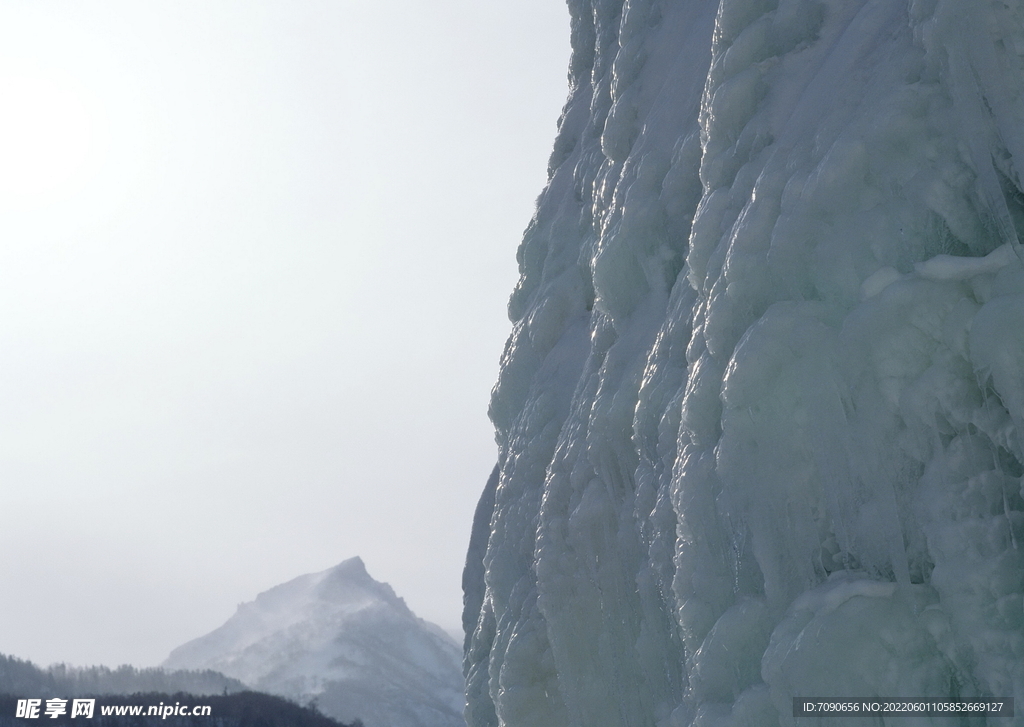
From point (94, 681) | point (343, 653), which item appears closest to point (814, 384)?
point (94, 681)

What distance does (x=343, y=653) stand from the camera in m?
67.1

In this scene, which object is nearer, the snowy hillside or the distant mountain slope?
the distant mountain slope

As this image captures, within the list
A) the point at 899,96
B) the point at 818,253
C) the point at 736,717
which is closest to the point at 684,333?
the point at 818,253

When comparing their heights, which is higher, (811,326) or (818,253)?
(818,253)

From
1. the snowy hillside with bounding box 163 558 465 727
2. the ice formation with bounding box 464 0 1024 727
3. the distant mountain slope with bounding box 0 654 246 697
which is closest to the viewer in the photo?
the ice formation with bounding box 464 0 1024 727

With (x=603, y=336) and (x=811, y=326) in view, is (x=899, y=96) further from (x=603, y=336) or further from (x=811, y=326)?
(x=603, y=336)

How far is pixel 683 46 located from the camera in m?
7.90

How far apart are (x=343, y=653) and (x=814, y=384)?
A: 217 feet

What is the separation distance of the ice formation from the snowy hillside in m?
52.9

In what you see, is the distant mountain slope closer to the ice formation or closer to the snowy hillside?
the snowy hillside

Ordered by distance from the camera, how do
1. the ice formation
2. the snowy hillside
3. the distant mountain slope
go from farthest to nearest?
the snowy hillside → the distant mountain slope → the ice formation

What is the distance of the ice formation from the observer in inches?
176

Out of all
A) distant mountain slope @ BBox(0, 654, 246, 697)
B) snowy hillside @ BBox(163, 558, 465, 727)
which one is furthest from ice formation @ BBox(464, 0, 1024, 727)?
snowy hillside @ BBox(163, 558, 465, 727)

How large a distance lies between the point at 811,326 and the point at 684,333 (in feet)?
4.94
